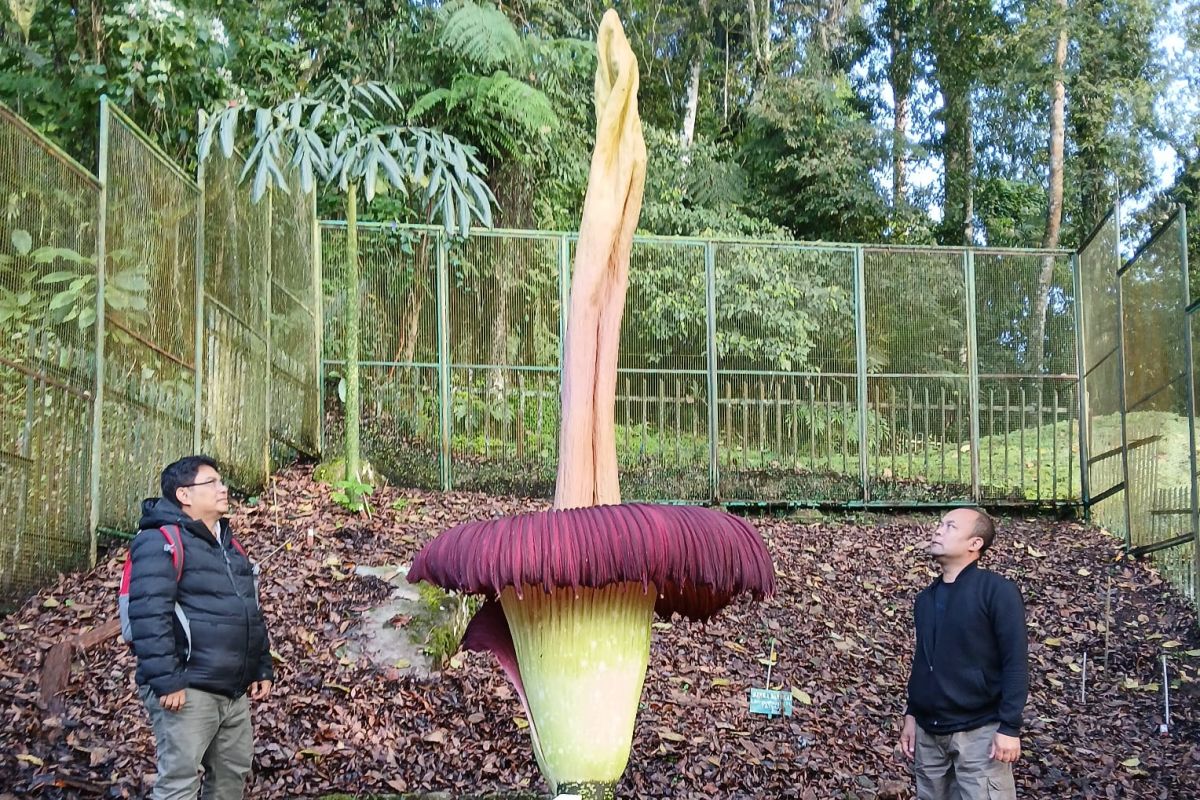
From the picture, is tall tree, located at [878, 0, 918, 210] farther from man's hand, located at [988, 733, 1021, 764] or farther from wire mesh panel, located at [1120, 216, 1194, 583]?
man's hand, located at [988, 733, 1021, 764]

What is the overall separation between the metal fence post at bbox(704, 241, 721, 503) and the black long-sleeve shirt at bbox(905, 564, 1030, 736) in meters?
6.47

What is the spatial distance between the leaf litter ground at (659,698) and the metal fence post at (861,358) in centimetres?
229

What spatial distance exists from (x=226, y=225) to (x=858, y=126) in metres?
11.3

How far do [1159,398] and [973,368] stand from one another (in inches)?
110

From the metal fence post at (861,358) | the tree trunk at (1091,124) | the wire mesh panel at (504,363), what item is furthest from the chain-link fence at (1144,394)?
the tree trunk at (1091,124)

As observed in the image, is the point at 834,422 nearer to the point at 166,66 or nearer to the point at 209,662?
the point at 166,66

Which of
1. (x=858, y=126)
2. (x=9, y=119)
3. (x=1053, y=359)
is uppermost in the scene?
(x=858, y=126)

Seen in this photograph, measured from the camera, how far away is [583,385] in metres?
1.19

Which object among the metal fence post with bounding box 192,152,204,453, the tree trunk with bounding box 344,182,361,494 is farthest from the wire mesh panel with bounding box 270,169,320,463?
the metal fence post with bounding box 192,152,204,453

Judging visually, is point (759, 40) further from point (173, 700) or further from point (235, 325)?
point (173, 700)

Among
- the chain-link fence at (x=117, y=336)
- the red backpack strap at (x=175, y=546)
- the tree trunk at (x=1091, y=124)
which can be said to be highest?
the tree trunk at (x=1091, y=124)

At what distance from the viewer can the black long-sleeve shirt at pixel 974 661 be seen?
9.62 ft

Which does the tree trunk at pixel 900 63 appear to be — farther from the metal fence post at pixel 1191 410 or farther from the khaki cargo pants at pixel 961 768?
the khaki cargo pants at pixel 961 768

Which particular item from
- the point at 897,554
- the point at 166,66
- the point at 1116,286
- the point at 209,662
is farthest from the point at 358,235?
the point at 209,662
